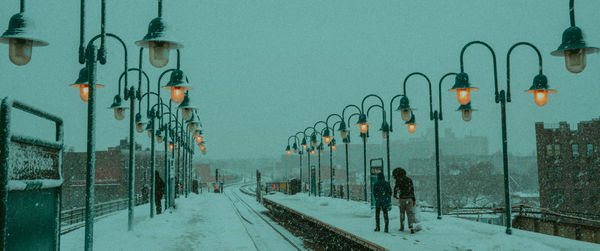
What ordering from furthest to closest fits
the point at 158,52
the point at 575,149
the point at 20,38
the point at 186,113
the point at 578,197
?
1. the point at 575,149
2. the point at 578,197
3. the point at 186,113
4. the point at 158,52
5. the point at 20,38

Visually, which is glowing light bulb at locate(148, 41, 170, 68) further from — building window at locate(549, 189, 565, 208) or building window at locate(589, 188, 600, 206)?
building window at locate(549, 189, 565, 208)

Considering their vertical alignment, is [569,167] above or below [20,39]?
below

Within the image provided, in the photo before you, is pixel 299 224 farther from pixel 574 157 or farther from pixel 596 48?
pixel 574 157

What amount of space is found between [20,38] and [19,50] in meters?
0.23

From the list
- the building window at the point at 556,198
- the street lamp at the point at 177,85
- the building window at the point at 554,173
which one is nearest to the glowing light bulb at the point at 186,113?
the street lamp at the point at 177,85

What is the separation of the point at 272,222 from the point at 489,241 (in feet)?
56.9

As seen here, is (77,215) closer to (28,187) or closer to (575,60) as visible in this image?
(575,60)

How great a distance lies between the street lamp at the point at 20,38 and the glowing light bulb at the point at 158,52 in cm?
156

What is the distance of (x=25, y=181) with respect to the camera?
334cm

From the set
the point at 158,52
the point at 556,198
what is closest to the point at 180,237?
the point at 158,52

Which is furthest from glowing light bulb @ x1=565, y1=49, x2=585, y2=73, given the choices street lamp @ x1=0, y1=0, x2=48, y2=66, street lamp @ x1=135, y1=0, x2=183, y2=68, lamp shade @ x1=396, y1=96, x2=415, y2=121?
street lamp @ x1=0, y1=0, x2=48, y2=66

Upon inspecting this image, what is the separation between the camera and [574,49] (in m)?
9.67

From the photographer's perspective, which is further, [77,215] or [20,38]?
[77,215]

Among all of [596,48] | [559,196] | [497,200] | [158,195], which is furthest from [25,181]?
[497,200]
